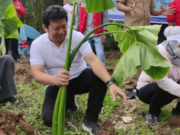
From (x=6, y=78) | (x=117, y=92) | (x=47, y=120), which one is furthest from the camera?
(x=6, y=78)

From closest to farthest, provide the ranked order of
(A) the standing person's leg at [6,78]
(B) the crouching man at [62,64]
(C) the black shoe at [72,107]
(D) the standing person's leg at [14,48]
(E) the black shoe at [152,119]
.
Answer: (B) the crouching man at [62,64]
(E) the black shoe at [152,119]
(C) the black shoe at [72,107]
(A) the standing person's leg at [6,78]
(D) the standing person's leg at [14,48]

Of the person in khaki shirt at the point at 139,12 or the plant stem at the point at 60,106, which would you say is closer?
the plant stem at the point at 60,106

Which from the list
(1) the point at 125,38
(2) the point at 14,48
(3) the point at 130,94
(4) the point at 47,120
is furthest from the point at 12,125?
(2) the point at 14,48

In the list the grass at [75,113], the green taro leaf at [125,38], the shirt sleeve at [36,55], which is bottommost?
the grass at [75,113]

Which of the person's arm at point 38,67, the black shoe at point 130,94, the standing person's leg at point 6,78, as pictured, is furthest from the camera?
the black shoe at point 130,94

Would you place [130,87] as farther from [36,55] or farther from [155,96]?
[36,55]

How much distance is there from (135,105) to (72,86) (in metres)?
0.93

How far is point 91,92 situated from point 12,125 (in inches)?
30.2

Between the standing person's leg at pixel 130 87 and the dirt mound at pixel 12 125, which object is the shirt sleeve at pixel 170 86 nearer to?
the standing person's leg at pixel 130 87

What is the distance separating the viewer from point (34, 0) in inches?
278

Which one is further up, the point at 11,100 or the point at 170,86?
the point at 170,86

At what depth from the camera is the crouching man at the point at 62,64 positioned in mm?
1897

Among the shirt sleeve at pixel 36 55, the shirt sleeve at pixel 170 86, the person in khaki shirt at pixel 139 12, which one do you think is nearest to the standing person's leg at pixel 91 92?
the shirt sleeve at pixel 36 55

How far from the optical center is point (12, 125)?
6.55 ft
